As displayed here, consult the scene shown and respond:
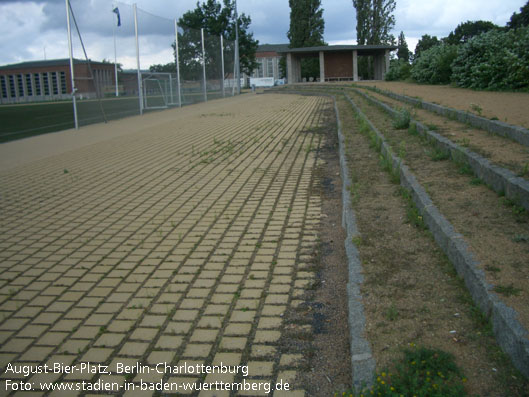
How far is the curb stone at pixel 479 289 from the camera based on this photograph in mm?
2469

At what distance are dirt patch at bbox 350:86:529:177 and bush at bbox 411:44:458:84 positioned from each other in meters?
13.6

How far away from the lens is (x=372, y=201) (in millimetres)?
5781

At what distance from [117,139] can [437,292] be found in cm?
1186

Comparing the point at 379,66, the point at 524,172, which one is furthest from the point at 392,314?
A: the point at 379,66

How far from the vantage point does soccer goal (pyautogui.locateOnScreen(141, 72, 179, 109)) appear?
22328 mm

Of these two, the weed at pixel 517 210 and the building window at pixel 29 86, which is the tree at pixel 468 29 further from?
the weed at pixel 517 210

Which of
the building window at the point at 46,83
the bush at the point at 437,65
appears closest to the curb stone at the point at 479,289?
the bush at the point at 437,65

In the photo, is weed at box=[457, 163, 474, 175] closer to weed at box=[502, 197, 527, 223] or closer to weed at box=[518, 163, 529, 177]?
weed at box=[518, 163, 529, 177]

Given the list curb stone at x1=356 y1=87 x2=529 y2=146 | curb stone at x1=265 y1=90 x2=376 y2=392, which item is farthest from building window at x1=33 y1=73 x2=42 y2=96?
curb stone at x1=265 y1=90 x2=376 y2=392

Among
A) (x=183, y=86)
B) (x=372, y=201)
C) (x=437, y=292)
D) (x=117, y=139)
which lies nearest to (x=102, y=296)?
(x=437, y=292)

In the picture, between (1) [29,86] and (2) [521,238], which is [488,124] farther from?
(1) [29,86]

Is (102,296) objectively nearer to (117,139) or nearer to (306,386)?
(306,386)

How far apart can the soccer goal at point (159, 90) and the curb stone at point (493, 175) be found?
17080mm

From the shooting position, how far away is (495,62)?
50.1 ft
